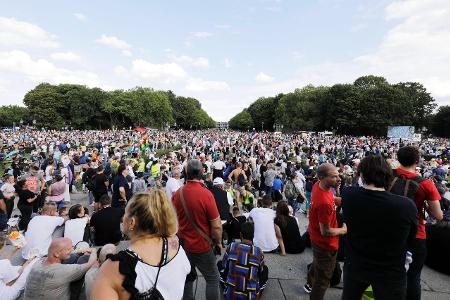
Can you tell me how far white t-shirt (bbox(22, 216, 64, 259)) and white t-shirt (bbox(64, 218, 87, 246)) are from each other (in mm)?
202

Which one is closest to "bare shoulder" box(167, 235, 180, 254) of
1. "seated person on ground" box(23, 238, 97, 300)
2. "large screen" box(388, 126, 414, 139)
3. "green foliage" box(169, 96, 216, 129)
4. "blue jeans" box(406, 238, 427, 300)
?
"seated person on ground" box(23, 238, 97, 300)

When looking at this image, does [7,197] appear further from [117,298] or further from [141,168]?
[117,298]

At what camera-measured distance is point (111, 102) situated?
71.9m

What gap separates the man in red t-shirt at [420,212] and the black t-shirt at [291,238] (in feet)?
8.32

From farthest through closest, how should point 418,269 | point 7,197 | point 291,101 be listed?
point 291,101
point 7,197
point 418,269

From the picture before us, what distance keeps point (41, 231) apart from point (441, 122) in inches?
2853

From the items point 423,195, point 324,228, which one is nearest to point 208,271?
point 324,228

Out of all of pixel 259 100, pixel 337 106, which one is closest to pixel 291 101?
pixel 337 106

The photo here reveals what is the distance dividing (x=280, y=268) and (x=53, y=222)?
12.8 feet

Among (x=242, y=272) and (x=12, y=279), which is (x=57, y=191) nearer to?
(x=12, y=279)

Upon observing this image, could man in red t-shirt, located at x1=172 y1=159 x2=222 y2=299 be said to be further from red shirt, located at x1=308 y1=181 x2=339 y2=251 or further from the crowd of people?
red shirt, located at x1=308 y1=181 x2=339 y2=251

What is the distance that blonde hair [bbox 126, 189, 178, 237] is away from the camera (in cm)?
162

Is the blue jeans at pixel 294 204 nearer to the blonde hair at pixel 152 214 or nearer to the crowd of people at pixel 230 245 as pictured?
the crowd of people at pixel 230 245

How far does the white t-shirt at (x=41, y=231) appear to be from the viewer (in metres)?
4.54
